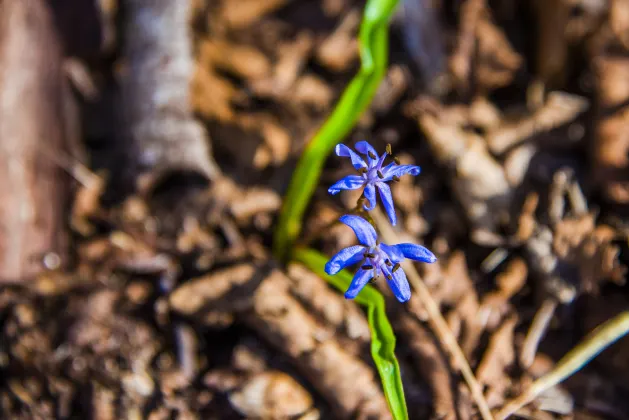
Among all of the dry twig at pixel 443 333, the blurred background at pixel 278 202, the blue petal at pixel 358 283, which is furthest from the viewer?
the blurred background at pixel 278 202

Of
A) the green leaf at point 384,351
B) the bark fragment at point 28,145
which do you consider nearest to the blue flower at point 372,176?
the green leaf at point 384,351

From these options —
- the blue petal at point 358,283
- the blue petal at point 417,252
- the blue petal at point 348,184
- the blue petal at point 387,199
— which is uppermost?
the blue petal at point 348,184

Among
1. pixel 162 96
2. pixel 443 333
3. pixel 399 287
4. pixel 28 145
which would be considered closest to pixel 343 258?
pixel 399 287

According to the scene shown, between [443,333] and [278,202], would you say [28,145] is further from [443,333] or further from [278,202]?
[443,333]

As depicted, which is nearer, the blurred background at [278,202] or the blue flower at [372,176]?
the blue flower at [372,176]

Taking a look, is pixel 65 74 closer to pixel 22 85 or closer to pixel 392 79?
pixel 22 85

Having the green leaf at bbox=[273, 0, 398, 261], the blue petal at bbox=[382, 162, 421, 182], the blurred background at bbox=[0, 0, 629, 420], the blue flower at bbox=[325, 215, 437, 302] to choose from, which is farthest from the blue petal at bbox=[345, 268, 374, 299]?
the green leaf at bbox=[273, 0, 398, 261]

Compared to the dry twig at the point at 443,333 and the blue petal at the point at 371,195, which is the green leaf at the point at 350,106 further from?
the blue petal at the point at 371,195

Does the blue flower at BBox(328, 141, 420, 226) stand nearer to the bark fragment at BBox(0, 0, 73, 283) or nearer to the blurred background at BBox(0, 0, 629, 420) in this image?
the blurred background at BBox(0, 0, 629, 420)
